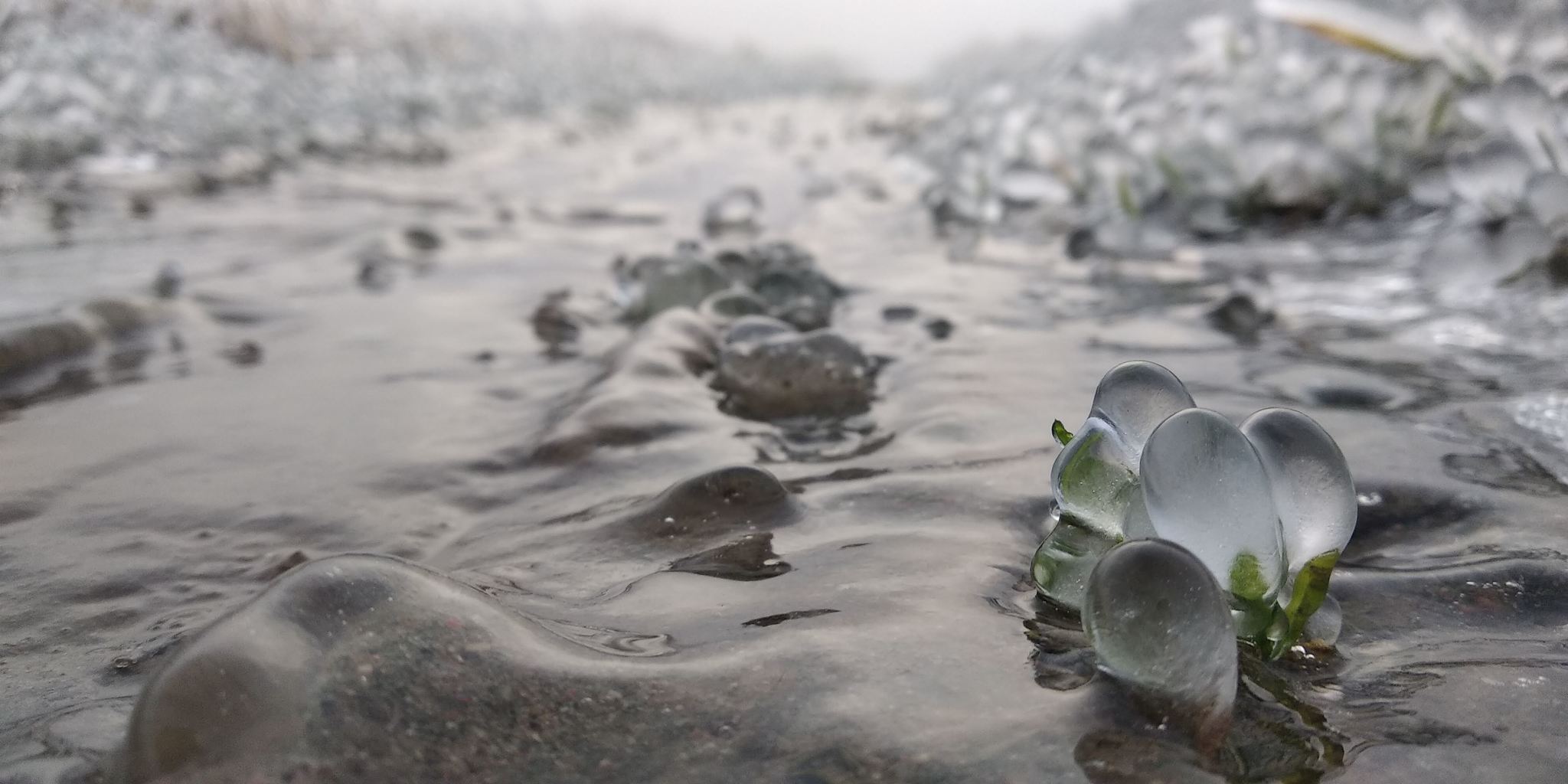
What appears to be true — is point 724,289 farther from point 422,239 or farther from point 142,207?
point 142,207

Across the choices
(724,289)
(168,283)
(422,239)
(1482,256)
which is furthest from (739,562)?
(422,239)

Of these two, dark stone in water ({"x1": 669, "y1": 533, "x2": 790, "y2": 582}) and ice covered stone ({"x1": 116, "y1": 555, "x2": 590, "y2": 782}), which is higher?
ice covered stone ({"x1": 116, "y1": 555, "x2": 590, "y2": 782})

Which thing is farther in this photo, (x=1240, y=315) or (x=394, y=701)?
(x=1240, y=315)

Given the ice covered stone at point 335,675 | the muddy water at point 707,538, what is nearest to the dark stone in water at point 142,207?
the muddy water at point 707,538

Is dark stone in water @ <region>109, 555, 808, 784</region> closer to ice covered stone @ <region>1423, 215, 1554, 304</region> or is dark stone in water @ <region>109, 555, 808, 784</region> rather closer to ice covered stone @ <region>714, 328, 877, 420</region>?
ice covered stone @ <region>714, 328, 877, 420</region>

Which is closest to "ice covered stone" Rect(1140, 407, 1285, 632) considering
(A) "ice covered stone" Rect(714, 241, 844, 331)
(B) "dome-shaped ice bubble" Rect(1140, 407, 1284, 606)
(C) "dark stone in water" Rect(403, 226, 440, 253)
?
(B) "dome-shaped ice bubble" Rect(1140, 407, 1284, 606)

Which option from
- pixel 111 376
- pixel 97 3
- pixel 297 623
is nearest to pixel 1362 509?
pixel 297 623
